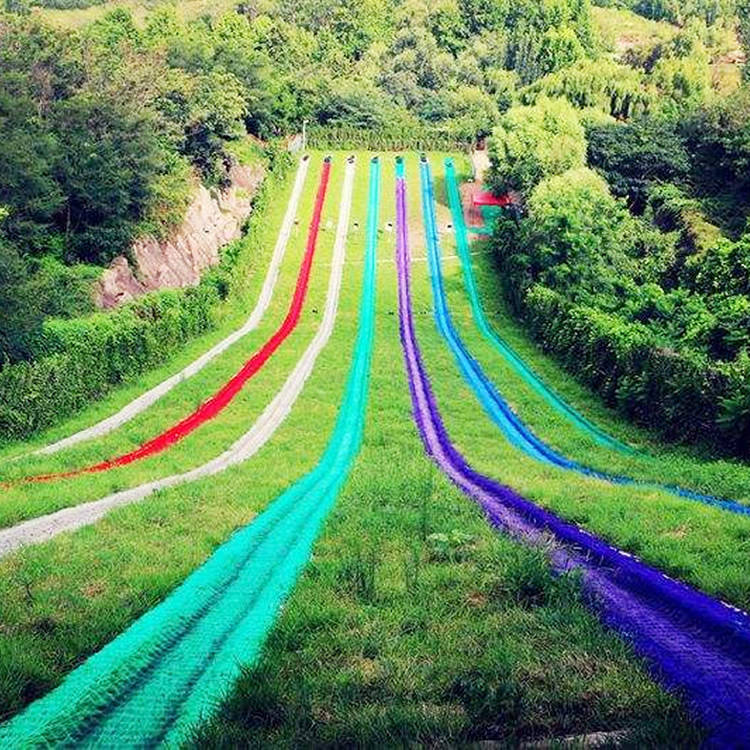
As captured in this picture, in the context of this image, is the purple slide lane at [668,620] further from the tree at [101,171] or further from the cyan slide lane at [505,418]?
the tree at [101,171]

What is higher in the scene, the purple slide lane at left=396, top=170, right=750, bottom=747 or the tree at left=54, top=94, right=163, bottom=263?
the tree at left=54, top=94, right=163, bottom=263

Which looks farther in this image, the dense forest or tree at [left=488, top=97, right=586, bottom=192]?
tree at [left=488, top=97, right=586, bottom=192]

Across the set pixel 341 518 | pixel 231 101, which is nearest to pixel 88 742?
pixel 341 518

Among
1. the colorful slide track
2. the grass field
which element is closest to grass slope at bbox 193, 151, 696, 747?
the grass field

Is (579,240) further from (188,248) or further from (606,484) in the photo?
(606,484)

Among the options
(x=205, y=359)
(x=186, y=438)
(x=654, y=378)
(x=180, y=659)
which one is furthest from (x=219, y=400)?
(x=180, y=659)

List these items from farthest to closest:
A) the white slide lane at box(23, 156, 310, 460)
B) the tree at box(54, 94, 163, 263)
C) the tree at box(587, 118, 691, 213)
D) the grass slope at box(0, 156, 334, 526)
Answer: the tree at box(587, 118, 691, 213), the tree at box(54, 94, 163, 263), the white slide lane at box(23, 156, 310, 460), the grass slope at box(0, 156, 334, 526)

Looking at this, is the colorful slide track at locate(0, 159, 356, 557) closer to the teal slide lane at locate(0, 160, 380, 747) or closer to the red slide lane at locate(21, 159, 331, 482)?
the red slide lane at locate(21, 159, 331, 482)
